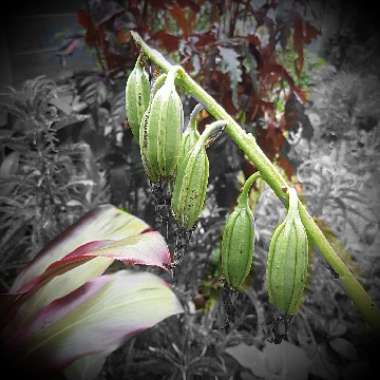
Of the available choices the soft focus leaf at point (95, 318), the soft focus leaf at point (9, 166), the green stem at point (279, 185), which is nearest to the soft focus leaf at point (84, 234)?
the soft focus leaf at point (95, 318)

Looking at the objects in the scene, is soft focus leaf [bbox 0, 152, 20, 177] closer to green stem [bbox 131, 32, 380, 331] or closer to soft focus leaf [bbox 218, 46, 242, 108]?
soft focus leaf [bbox 218, 46, 242, 108]

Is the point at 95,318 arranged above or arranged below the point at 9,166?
below

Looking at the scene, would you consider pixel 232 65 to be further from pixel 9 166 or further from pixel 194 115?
pixel 9 166

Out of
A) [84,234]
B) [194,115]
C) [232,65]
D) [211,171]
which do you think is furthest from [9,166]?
[194,115]

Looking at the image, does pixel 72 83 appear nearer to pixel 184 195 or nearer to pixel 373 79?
pixel 184 195

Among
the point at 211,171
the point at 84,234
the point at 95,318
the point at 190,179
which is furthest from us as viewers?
the point at 211,171

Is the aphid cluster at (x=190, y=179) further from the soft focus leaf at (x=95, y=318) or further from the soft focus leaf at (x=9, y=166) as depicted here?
the soft focus leaf at (x=9, y=166)

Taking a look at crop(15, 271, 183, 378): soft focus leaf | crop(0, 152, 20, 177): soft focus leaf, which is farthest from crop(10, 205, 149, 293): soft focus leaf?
crop(0, 152, 20, 177): soft focus leaf

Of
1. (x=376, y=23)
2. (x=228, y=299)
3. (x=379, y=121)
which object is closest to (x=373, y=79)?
(x=379, y=121)
